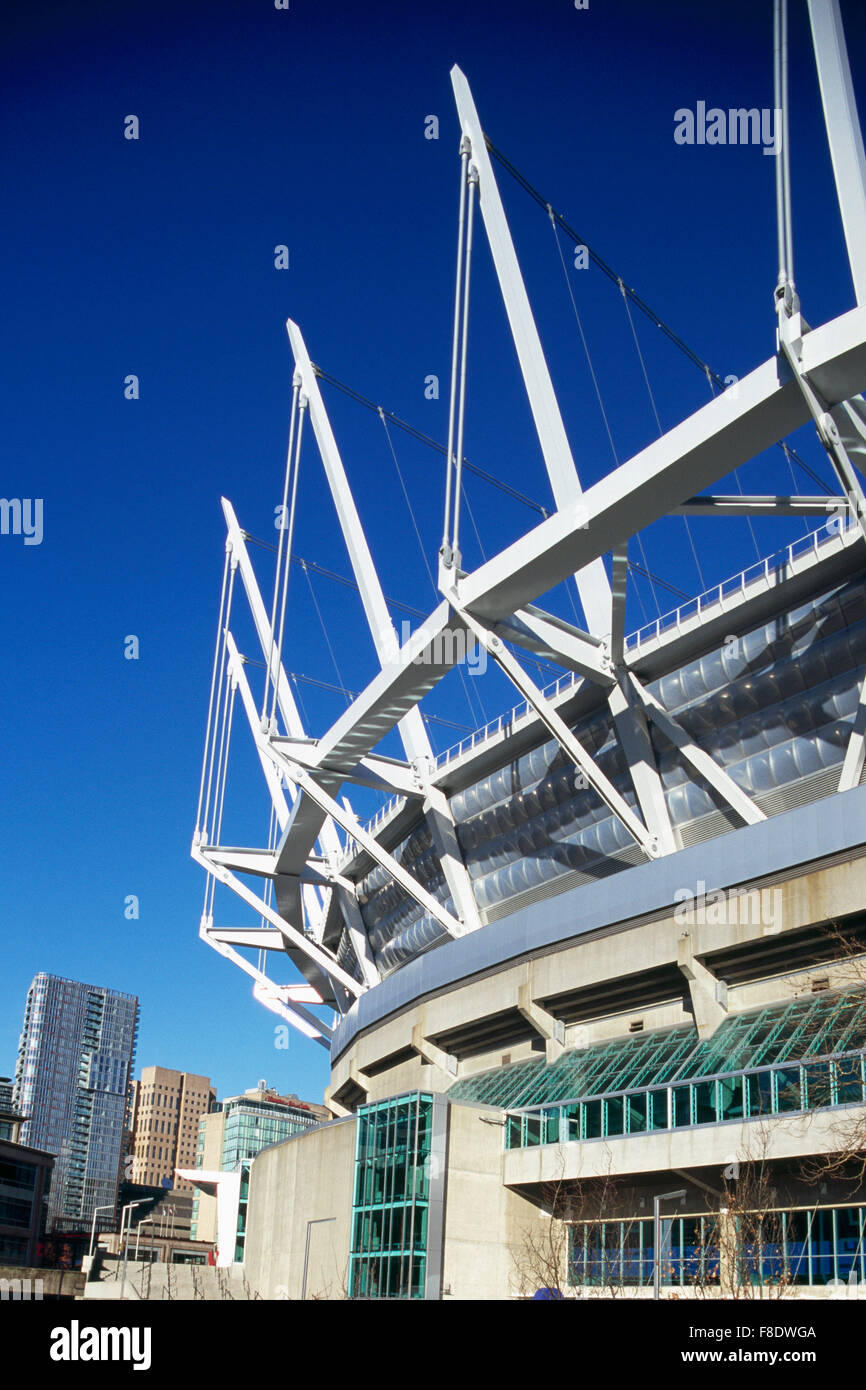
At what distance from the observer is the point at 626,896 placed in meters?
29.3

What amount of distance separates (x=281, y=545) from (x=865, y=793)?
29.0m

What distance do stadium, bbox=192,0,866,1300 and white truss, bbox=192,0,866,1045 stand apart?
94 millimetres

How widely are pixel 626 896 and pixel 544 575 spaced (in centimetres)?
796

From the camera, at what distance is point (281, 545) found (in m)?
48.2

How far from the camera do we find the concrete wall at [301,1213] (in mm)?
35303

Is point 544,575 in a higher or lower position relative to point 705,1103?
higher

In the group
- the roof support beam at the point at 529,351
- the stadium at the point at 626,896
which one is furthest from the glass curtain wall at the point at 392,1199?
the roof support beam at the point at 529,351

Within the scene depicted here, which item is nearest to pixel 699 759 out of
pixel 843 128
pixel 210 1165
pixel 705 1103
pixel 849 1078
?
pixel 705 1103

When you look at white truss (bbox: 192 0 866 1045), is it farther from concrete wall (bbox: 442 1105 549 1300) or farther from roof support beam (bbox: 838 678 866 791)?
concrete wall (bbox: 442 1105 549 1300)

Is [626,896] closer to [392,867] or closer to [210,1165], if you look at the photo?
[392,867]

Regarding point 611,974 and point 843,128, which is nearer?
point 843,128

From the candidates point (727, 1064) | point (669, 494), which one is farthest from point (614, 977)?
point (669, 494)

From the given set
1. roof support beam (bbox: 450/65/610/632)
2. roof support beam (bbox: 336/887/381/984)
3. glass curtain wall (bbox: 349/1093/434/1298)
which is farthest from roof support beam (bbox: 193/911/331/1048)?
roof support beam (bbox: 450/65/610/632)

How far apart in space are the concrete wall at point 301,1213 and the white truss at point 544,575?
26.2 feet
